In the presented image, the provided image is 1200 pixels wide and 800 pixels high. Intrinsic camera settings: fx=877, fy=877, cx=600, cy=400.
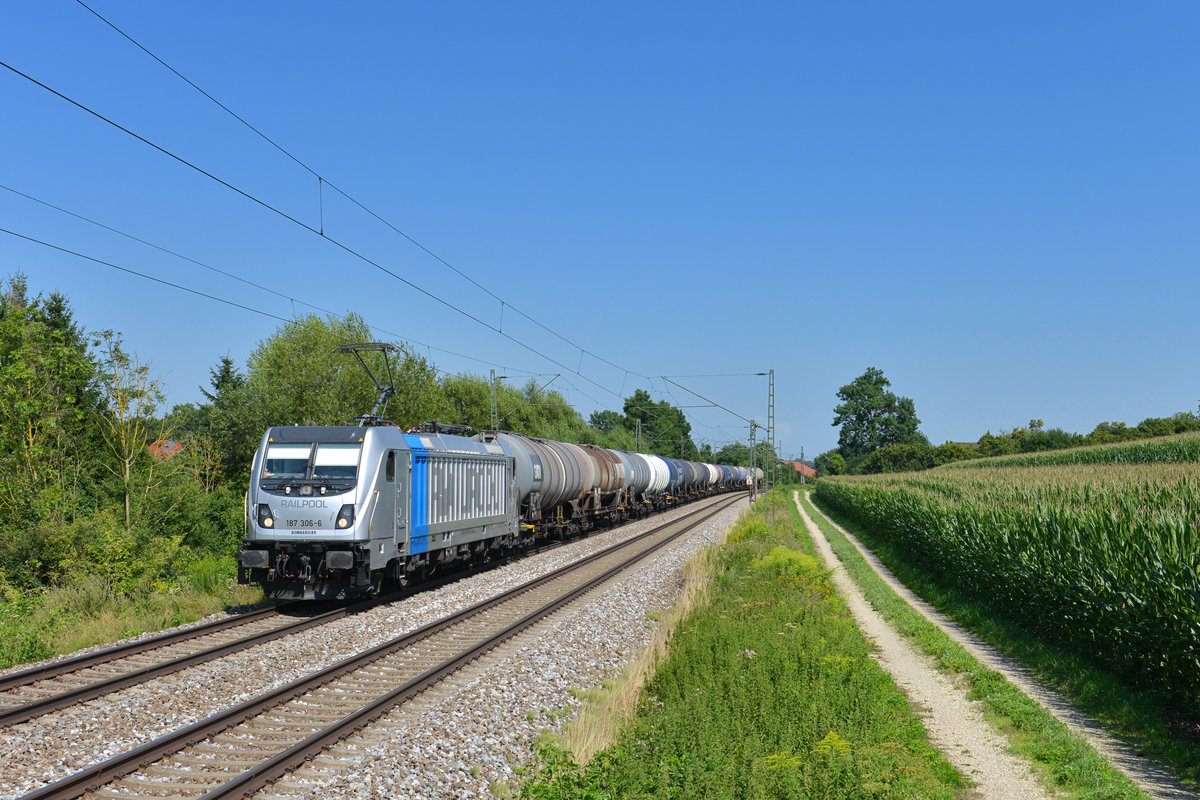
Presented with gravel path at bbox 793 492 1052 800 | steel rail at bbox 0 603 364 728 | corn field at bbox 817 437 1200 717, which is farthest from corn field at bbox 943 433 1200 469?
steel rail at bbox 0 603 364 728

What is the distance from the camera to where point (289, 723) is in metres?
9.75

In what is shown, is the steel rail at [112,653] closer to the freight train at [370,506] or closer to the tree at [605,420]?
the freight train at [370,506]

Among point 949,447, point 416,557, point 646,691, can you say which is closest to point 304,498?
point 416,557

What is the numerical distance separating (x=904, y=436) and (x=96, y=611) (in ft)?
484

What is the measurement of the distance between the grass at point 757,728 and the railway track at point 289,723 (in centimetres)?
237

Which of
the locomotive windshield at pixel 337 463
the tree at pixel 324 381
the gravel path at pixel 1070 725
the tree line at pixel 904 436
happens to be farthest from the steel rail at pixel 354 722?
the tree line at pixel 904 436

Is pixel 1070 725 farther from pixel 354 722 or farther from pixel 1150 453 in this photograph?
pixel 1150 453

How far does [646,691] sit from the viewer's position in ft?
36.9

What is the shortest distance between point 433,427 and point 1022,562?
45.3 ft

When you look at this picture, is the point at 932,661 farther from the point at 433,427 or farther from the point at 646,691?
the point at 433,427

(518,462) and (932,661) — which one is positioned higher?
(518,462)

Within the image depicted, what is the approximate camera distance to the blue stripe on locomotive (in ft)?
62.6

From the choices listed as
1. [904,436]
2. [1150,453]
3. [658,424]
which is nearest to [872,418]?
[904,436]

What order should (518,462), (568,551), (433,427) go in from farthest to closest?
1. (568,551)
2. (518,462)
3. (433,427)
